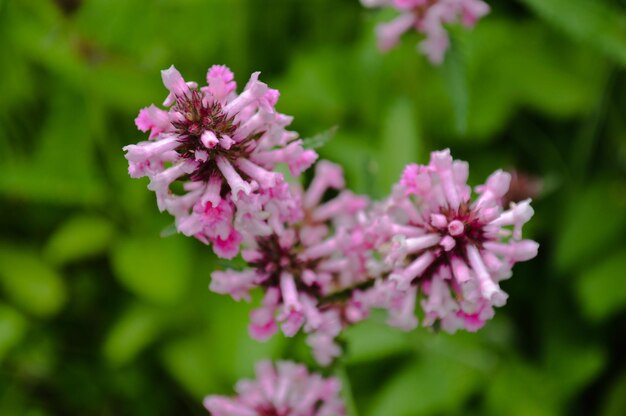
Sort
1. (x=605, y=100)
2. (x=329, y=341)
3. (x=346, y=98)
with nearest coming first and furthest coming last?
1. (x=329, y=341)
2. (x=605, y=100)
3. (x=346, y=98)

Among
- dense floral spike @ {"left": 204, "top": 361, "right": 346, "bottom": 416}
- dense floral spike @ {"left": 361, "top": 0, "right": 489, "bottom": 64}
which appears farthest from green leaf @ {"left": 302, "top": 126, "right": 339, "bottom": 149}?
dense floral spike @ {"left": 361, "top": 0, "right": 489, "bottom": 64}

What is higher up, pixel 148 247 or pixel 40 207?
pixel 40 207

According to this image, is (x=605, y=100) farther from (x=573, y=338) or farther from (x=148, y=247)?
(x=148, y=247)

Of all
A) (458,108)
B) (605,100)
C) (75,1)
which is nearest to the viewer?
(458,108)

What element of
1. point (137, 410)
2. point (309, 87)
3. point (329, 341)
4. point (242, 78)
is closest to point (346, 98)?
point (309, 87)

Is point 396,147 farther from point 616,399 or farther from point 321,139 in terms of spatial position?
point 616,399

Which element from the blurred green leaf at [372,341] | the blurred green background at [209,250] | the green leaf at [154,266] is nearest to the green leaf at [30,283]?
the blurred green background at [209,250]
